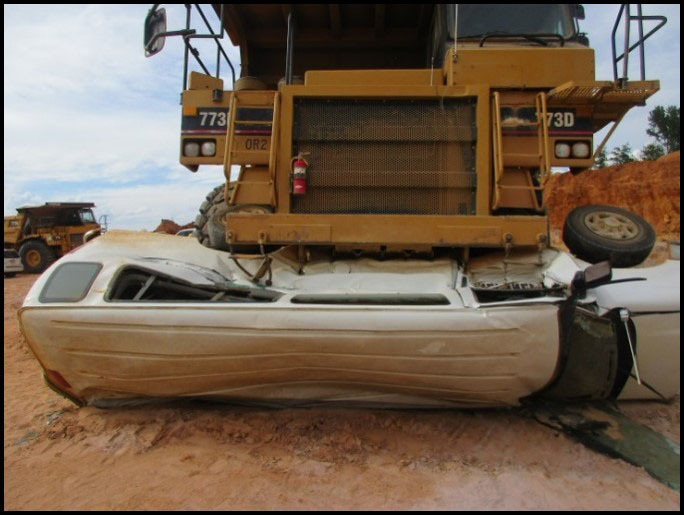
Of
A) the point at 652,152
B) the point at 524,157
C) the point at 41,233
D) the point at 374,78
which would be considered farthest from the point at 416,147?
the point at 652,152

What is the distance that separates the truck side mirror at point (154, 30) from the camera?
Result: 417 cm

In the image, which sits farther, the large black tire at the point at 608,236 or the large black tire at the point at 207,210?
the large black tire at the point at 207,210

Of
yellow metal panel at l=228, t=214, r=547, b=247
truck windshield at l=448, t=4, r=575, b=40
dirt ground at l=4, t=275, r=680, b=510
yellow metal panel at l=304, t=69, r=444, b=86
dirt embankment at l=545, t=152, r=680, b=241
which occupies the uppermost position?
dirt embankment at l=545, t=152, r=680, b=241

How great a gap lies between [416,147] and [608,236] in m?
1.56

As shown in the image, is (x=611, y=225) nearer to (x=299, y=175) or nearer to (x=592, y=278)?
(x=592, y=278)

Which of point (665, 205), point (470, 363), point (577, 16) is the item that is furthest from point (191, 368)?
point (665, 205)

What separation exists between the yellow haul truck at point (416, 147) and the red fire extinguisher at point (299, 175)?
1 cm

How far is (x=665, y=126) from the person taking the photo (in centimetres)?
2931

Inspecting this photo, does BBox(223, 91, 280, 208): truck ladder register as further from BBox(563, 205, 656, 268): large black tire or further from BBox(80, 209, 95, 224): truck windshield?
BBox(80, 209, 95, 224): truck windshield

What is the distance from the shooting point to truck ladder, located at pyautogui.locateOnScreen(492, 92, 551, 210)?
3814 mm

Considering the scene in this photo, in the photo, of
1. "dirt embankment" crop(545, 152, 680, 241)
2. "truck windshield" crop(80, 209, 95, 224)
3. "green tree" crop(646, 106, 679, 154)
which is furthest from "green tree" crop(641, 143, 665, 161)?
"truck windshield" crop(80, 209, 95, 224)

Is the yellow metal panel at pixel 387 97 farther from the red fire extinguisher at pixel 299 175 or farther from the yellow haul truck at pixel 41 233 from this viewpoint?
the yellow haul truck at pixel 41 233

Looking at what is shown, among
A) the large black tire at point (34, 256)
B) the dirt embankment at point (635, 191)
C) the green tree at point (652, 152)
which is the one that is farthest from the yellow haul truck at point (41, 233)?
the green tree at point (652, 152)

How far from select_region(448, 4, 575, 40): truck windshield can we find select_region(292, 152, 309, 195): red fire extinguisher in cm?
164
